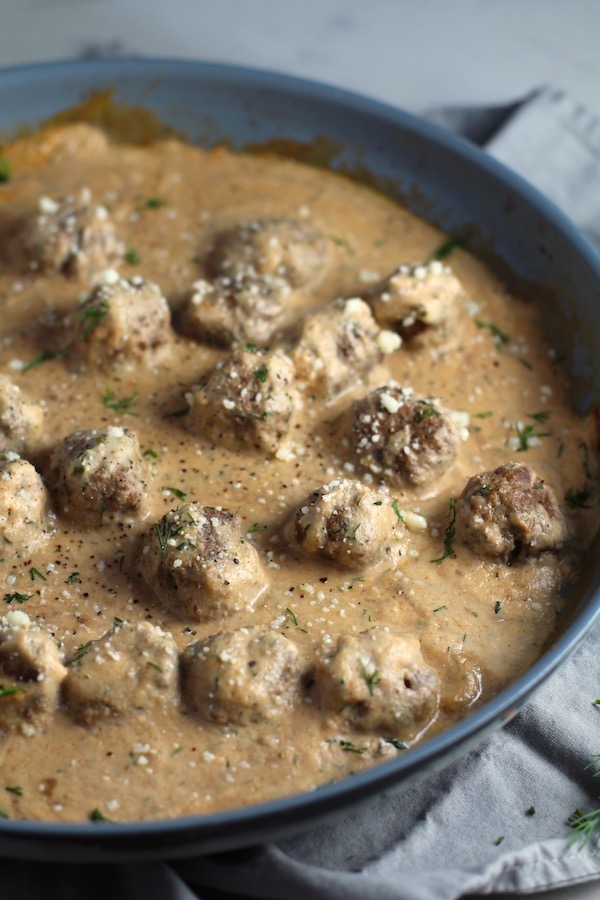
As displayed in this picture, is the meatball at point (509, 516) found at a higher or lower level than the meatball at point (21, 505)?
higher

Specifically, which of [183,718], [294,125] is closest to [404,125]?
[294,125]

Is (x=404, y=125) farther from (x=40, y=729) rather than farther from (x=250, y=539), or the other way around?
(x=40, y=729)

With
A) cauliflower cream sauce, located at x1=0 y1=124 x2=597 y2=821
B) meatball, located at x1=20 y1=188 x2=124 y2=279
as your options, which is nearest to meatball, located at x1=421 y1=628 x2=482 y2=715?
cauliflower cream sauce, located at x1=0 y1=124 x2=597 y2=821

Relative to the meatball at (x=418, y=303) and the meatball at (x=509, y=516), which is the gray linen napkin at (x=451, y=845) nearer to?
the meatball at (x=509, y=516)

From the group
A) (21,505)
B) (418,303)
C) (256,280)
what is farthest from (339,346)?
(21,505)

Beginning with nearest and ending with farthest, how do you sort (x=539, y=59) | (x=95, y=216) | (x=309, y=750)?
(x=309, y=750) < (x=95, y=216) < (x=539, y=59)

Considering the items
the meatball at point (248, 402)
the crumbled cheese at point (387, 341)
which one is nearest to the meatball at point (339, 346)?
the crumbled cheese at point (387, 341)
